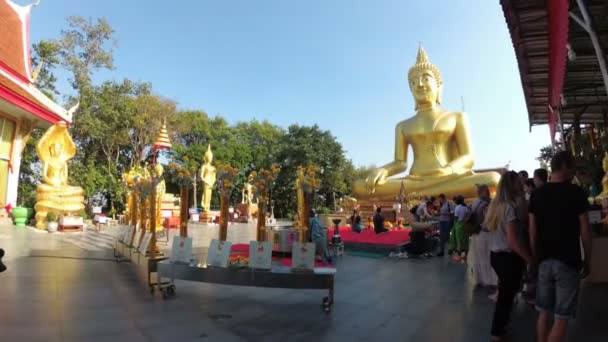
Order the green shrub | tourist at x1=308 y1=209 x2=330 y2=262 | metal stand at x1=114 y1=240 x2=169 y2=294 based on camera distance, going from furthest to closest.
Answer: the green shrub, tourist at x1=308 y1=209 x2=330 y2=262, metal stand at x1=114 y1=240 x2=169 y2=294

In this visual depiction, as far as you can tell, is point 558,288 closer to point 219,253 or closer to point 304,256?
point 304,256

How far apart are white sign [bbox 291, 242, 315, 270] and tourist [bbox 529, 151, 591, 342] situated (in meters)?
2.21

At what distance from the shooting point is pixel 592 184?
916cm

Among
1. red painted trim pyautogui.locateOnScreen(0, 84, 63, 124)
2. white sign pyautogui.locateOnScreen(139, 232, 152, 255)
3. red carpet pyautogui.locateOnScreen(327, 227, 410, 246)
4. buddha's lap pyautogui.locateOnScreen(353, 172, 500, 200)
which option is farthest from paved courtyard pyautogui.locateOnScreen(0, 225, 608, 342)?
Answer: red painted trim pyautogui.locateOnScreen(0, 84, 63, 124)

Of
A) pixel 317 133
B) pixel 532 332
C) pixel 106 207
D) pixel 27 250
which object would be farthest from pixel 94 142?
pixel 532 332

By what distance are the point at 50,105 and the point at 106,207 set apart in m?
11.0

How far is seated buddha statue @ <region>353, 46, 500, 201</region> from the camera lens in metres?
14.4

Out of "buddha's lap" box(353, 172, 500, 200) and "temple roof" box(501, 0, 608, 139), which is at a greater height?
"temple roof" box(501, 0, 608, 139)

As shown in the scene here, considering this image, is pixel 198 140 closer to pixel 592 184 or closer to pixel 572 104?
→ pixel 572 104

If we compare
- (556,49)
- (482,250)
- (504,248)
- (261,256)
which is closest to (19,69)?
(261,256)

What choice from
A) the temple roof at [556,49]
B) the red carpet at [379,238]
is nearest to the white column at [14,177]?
the red carpet at [379,238]

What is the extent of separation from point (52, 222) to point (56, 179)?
3.03m

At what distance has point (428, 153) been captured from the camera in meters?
15.7

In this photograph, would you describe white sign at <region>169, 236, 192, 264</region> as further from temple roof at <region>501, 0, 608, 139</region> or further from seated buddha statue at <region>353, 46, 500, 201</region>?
seated buddha statue at <region>353, 46, 500, 201</region>
